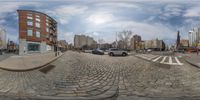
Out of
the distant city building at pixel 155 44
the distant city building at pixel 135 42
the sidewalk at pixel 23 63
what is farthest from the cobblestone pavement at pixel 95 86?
the distant city building at pixel 155 44

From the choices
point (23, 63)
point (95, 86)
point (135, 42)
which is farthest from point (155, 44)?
point (95, 86)

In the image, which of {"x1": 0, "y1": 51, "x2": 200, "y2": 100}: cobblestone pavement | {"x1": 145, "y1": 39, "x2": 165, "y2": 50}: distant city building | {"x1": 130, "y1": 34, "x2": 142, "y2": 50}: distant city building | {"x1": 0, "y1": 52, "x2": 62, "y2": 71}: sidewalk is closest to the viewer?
{"x1": 0, "y1": 51, "x2": 200, "y2": 100}: cobblestone pavement

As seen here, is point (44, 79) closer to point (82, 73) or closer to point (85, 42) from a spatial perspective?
point (82, 73)

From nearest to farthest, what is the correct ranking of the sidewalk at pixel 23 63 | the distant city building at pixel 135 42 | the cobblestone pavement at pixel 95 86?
the cobblestone pavement at pixel 95 86 < the sidewalk at pixel 23 63 < the distant city building at pixel 135 42

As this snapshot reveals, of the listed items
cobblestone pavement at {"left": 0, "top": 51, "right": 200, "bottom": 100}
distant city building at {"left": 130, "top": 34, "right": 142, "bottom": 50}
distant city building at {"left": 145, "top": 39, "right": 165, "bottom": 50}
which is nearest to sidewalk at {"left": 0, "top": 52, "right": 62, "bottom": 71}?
cobblestone pavement at {"left": 0, "top": 51, "right": 200, "bottom": 100}

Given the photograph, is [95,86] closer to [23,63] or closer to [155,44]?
[23,63]

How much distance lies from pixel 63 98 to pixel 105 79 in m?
1.50

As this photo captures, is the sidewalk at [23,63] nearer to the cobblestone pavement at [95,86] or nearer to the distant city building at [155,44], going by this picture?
the cobblestone pavement at [95,86]

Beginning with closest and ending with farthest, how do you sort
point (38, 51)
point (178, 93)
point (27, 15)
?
point (178, 93) → point (27, 15) → point (38, 51)

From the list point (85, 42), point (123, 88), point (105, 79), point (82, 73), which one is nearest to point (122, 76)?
point (105, 79)

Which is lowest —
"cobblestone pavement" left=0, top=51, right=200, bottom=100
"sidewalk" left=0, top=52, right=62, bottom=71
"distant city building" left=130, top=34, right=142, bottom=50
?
"cobblestone pavement" left=0, top=51, right=200, bottom=100

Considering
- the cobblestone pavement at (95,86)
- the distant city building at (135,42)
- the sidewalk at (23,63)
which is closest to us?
the cobblestone pavement at (95,86)

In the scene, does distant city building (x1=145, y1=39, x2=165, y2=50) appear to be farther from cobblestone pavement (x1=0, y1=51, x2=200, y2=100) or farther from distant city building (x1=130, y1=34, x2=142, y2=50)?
cobblestone pavement (x1=0, y1=51, x2=200, y2=100)

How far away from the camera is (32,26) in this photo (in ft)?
19.9
